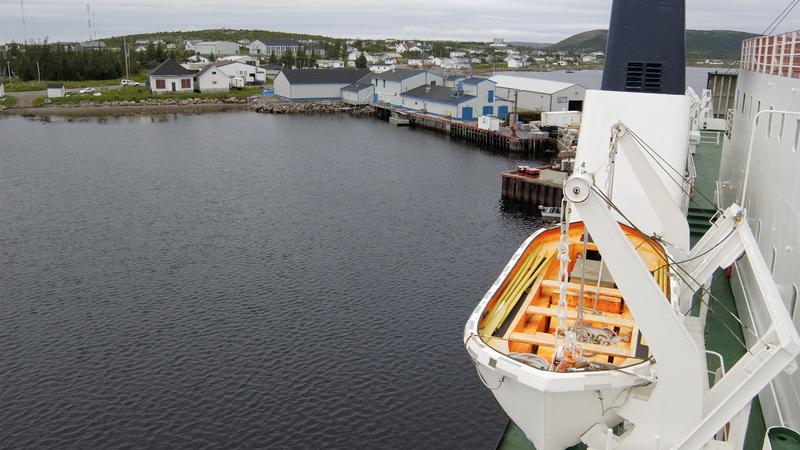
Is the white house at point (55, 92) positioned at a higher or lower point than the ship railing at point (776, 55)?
lower

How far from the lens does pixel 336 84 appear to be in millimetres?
107688

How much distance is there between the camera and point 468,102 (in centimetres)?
7800

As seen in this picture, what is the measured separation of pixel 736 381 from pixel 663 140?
978 cm

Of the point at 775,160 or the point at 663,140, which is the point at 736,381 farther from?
the point at 663,140

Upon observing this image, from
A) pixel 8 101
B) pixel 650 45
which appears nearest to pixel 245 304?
pixel 650 45

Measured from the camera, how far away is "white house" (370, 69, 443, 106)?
9256 cm

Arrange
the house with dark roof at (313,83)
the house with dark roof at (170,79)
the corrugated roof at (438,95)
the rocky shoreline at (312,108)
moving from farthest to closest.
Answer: the house with dark roof at (170,79) < the house with dark roof at (313,83) < the rocky shoreline at (312,108) < the corrugated roof at (438,95)

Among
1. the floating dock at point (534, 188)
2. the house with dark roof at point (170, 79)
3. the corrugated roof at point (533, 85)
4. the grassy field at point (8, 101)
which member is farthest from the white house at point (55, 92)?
the floating dock at point (534, 188)

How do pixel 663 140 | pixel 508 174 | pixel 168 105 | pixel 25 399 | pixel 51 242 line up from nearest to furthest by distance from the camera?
pixel 663 140 < pixel 25 399 < pixel 51 242 < pixel 508 174 < pixel 168 105

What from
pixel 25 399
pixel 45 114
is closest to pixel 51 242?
pixel 25 399

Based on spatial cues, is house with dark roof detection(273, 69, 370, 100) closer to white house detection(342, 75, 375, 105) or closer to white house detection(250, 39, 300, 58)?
white house detection(342, 75, 375, 105)

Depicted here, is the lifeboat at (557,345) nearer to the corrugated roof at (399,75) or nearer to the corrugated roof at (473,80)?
the corrugated roof at (473,80)

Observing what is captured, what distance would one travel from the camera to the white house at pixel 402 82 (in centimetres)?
9256

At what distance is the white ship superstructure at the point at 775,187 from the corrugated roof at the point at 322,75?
293 ft
